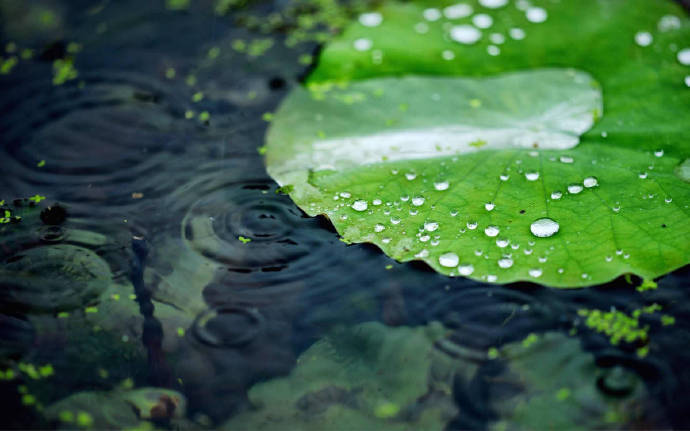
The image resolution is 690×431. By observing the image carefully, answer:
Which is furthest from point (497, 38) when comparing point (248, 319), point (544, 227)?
point (248, 319)

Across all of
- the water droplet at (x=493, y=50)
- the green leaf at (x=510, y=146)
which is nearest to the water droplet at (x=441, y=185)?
the green leaf at (x=510, y=146)

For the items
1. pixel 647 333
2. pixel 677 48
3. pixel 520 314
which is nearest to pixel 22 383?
pixel 520 314

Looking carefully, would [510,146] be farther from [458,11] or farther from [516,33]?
[458,11]

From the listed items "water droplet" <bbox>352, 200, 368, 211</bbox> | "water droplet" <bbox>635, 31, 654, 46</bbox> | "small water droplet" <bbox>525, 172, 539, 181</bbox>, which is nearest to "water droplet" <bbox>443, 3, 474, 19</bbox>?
"water droplet" <bbox>635, 31, 654, 46</bbox>

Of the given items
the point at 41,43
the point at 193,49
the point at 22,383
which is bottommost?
the point at 22,383

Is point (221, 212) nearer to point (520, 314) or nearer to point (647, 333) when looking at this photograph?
point (520, 314)

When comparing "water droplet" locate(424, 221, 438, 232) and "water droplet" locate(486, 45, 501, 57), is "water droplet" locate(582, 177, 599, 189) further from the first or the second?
"water droplet" locate(486, 45, 501, 57)

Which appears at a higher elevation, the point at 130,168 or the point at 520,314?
the point at 130,168
